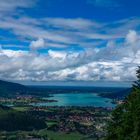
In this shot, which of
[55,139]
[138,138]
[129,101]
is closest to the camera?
[138,138]

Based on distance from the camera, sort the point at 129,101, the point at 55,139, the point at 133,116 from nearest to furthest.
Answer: the point at 133,116
the point at 129,101
the point at 55,139

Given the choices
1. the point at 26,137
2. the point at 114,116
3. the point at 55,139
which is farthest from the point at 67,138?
the point at 114,116

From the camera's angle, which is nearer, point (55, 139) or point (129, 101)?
point (129, 101)

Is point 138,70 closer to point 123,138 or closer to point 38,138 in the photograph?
point 123,138

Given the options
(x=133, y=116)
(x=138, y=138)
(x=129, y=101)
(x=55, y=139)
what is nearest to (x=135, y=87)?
(x=129, y=101)

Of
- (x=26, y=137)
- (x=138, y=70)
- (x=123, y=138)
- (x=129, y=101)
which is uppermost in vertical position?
(x=138, y=70)

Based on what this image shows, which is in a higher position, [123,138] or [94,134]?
[123,138]
